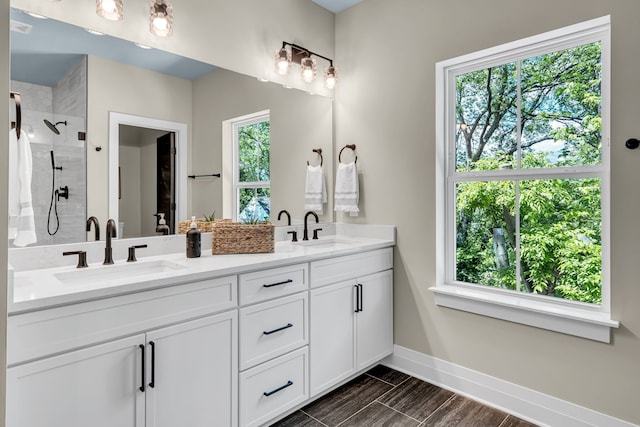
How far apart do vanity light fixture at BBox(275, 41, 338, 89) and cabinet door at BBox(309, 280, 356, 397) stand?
146 centimetres

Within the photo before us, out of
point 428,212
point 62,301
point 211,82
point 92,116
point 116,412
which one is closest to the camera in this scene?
point 62,301

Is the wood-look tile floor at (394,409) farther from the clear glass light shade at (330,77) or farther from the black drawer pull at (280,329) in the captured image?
the clear glass light shade at (330,77)

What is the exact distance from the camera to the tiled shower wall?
1.62m

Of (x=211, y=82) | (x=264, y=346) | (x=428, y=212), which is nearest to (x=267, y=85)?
(x=211, y=82)

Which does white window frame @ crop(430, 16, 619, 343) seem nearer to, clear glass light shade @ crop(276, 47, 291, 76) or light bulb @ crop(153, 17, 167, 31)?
clear glass light shade @ crop(276, 47, 291, 76)

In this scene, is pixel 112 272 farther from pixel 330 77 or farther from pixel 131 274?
pixel 330 77

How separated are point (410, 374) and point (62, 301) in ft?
6.85

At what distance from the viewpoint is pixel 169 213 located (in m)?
2.09

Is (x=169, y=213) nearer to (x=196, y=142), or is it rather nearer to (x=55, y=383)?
(x=196, y=142)

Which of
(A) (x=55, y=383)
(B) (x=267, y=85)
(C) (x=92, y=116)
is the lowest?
(A) (x=55, y=383)

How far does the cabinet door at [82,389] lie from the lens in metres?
1.19

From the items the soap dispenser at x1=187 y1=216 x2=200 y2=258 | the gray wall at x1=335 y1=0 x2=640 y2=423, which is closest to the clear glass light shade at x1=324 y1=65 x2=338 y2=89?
the gray wall at x1=335 y1=0 x2=640 y2=423

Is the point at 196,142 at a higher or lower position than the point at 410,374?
higher

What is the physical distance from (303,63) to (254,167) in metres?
0.82
